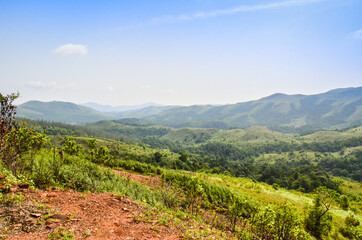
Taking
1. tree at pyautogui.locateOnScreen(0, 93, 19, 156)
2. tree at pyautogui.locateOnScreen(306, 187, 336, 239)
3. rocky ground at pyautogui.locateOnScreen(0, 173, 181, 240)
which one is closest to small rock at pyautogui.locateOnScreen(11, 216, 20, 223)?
rocky ground at pyautogui.locateOnScreen(0, 173, 181, 240)

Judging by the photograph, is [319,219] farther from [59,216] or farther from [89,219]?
[59,216]

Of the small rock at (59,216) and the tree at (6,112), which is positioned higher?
the tree at (6,112)

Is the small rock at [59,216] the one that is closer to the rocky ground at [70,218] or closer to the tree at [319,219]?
the rocky ground at [70,218]


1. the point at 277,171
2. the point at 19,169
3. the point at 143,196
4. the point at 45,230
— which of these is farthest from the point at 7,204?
the point at 277,171

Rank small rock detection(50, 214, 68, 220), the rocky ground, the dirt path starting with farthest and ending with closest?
small rock detection(50, 214, 68, 220)
the dirt path
the rocky ground

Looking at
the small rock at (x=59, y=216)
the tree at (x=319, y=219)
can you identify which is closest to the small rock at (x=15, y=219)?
the small rock at (x=59, y=216)

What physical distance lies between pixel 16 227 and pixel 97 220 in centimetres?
229

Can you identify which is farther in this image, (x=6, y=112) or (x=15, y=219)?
(x=6, y=112)

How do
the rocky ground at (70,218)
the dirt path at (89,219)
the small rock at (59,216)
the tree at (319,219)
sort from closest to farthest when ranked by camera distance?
1. the rocky ground at (70,218)
2. the dirt path at (89,219)
3. the small rock at (59,216)
4. the tree at (319,219)

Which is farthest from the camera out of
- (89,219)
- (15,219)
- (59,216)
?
(89,219)

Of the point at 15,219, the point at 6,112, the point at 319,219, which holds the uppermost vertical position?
the point at 6,112

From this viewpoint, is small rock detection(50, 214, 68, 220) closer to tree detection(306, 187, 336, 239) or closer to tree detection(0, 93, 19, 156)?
tree detection(0, 93, 19, 156)

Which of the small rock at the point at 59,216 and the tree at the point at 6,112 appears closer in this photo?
the small rock at the point at 59,216

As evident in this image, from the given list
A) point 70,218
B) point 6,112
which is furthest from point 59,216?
point 6,112
